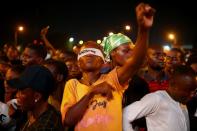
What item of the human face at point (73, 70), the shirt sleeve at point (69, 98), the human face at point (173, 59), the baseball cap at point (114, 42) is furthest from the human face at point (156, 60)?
the shirt sleeve at point (69, 98)

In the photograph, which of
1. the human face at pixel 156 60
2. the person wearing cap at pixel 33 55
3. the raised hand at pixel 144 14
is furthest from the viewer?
the human face at pixel 156 60

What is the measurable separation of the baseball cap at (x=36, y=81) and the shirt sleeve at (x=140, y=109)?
896mm

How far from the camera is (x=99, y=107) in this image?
13.6 ft

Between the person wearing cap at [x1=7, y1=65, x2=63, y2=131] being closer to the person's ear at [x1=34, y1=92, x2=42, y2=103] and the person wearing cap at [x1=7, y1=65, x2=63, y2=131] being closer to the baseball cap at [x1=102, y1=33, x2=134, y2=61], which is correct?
the person's ear at [x1=34, y1=92, x2=42, y2=103]

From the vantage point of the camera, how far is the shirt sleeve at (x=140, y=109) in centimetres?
434

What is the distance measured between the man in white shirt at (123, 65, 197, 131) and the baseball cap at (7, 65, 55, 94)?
3.03 ft

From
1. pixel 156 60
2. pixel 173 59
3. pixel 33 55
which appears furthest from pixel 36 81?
pixel 173 59

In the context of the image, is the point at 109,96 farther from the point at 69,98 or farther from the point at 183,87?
the point at 183,87

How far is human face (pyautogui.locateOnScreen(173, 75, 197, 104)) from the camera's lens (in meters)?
4.61

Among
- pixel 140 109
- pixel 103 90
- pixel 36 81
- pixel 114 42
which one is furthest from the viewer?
pixel 114 42

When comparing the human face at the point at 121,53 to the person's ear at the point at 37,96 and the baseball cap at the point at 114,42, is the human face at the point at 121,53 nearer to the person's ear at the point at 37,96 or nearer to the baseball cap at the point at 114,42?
the baseball cap at the point at 114,42

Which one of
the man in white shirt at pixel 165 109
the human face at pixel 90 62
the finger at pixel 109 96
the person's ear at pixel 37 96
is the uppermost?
the human face at pixel 90 62

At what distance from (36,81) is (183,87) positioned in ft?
5.51

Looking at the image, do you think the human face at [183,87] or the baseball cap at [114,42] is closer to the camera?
the human face at [183,87]
